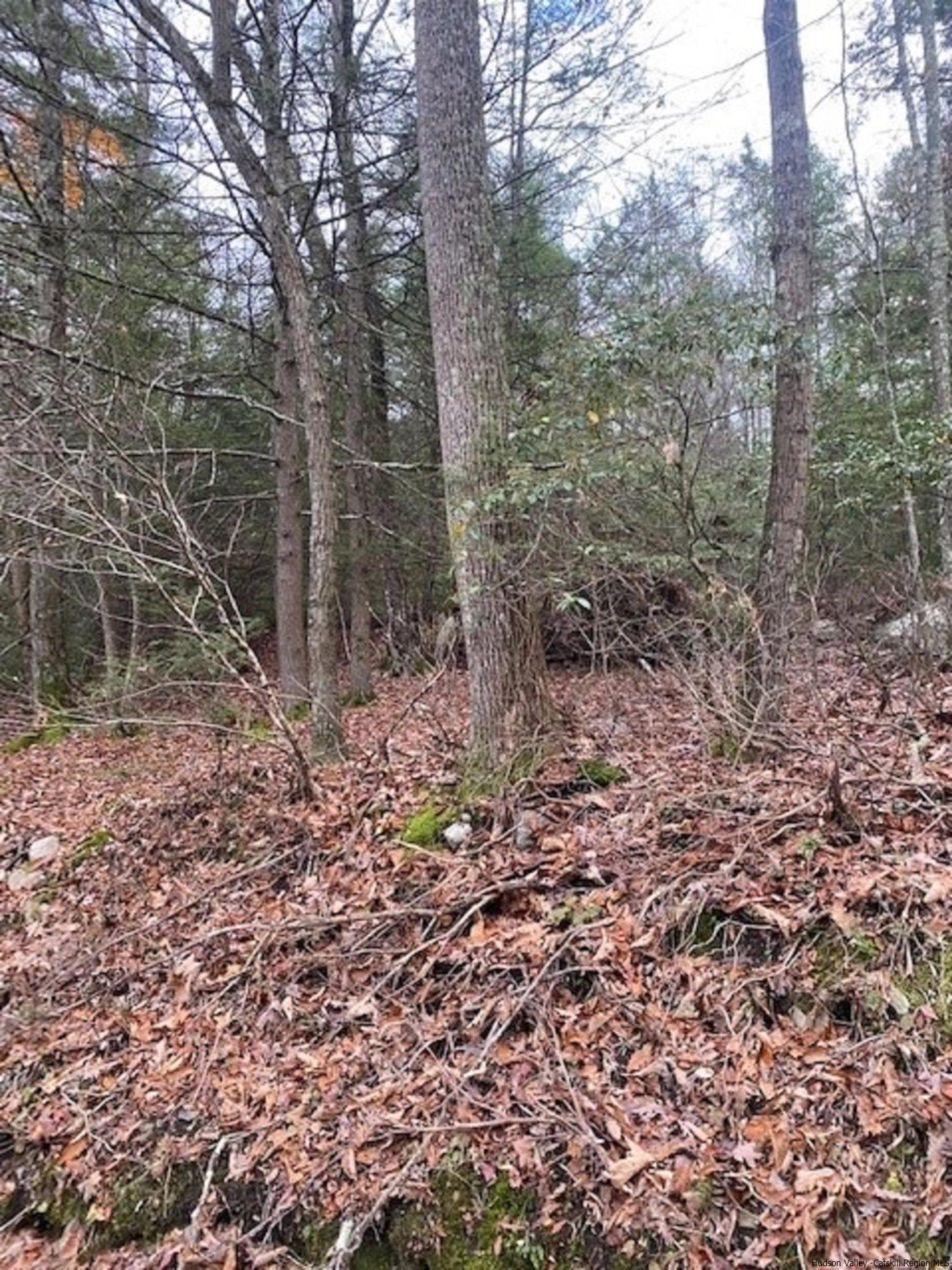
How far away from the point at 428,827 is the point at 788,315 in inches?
155

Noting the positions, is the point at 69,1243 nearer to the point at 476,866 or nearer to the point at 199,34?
the point at 476,866

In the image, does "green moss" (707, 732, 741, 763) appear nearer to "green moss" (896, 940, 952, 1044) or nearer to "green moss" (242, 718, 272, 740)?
"green moss" (896, 940, 952, 1044)

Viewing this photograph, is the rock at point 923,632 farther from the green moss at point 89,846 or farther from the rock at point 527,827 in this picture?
the green moss at point 89,846

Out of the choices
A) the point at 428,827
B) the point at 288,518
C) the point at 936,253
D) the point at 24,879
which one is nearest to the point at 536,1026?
the point at 428,827

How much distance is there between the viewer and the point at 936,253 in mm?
9062

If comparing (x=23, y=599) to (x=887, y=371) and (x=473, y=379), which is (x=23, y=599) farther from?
(x=887, y=371)

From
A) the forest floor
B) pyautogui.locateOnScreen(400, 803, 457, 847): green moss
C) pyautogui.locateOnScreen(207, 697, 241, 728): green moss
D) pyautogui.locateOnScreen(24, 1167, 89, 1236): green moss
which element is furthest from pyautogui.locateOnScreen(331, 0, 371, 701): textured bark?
pyautogui.locateOnScreen(24, 1167, 89, 1236): green moss

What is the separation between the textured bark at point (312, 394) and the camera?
19.9 feet

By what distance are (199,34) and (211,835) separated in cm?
750

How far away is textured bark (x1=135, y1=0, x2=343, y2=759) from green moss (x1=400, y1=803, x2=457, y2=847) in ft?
5.93

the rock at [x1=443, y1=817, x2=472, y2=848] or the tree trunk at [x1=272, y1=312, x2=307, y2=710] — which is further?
the tree trunk at [x1=272, y1=312, x2=307, y2=710]

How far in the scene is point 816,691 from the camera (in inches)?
155

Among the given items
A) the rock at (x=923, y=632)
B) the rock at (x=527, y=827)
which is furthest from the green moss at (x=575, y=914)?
the rock at (x=923, y=632)

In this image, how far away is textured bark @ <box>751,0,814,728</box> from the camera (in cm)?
475
